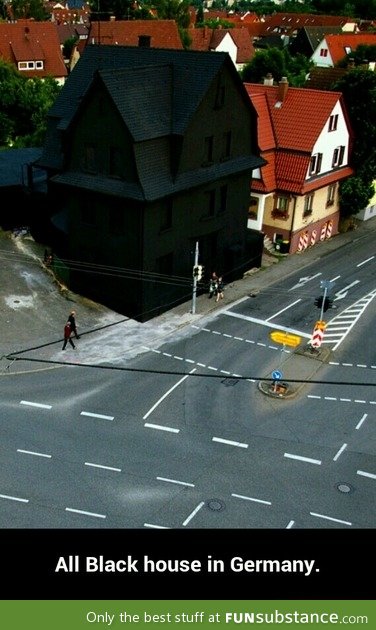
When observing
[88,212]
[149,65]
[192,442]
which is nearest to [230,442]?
[192,442]

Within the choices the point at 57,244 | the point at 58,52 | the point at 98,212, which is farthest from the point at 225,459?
the point at 58,52

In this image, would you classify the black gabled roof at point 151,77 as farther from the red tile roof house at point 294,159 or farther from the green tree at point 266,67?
the green tree at point 266,67

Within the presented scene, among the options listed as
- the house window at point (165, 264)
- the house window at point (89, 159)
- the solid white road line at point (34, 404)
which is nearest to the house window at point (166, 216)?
the house window at point (165, 264)

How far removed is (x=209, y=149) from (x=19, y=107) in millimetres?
38478

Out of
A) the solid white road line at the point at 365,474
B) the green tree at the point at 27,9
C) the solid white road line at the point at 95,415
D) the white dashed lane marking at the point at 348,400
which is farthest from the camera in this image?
the green tree at the point at 27,9

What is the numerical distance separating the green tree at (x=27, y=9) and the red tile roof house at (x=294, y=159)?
4654 inches

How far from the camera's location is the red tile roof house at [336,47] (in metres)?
115

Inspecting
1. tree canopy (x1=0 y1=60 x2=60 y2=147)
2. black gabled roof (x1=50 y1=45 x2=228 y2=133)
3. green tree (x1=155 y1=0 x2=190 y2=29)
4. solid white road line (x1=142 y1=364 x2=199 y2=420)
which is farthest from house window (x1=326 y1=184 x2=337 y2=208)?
green tree (x1=155 y1=0 x2=190 y2=29)

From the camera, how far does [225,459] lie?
86.8 ft

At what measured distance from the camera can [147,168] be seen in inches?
1442

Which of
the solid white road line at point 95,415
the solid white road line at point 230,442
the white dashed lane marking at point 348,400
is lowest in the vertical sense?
the solid white road line at point 230,442

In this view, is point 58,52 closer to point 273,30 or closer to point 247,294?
point 247,294

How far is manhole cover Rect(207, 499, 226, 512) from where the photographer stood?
23578 mm

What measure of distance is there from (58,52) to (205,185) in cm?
6431
